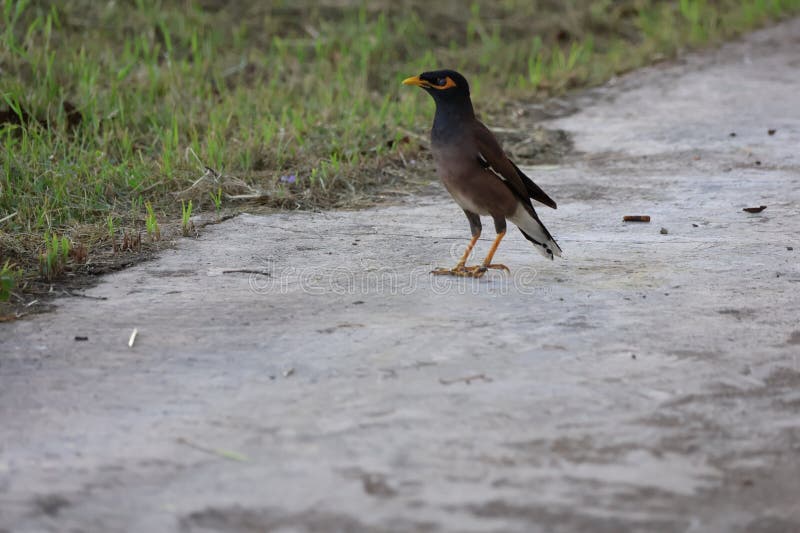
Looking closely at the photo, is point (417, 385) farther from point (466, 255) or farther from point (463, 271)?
point (466, 255)

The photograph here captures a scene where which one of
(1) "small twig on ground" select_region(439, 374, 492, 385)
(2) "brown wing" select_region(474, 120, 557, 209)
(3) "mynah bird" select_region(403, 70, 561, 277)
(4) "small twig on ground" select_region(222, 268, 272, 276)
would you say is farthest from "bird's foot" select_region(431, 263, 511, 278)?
(1) "small twig on ground" select_region(439, 374, 492, 385)

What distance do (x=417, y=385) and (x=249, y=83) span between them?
5.34 meters

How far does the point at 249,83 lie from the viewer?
318 inches

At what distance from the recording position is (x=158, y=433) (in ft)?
9.37

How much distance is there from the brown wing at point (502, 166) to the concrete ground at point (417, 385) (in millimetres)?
302

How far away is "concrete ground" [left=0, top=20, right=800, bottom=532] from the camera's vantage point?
99.6 inches

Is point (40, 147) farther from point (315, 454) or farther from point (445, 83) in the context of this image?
point (315, 454)

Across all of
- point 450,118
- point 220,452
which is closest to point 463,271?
point 450,118

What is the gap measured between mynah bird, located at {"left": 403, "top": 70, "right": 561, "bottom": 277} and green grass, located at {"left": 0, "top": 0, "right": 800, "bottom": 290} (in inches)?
48.7

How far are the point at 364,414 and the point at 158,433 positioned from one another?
0.55 metres

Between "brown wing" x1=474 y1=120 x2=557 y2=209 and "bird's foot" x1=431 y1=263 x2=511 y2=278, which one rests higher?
"brown wing" x1=474 y1=120 x2=557 y2=209

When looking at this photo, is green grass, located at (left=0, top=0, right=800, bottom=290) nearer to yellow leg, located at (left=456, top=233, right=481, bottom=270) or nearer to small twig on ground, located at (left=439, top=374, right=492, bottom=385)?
yellow leg, located at (left=456, top=233, right=481, bottom=270)

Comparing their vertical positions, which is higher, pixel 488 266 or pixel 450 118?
pixel 450 118

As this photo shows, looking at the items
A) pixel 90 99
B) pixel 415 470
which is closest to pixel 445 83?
pixel 415 470
